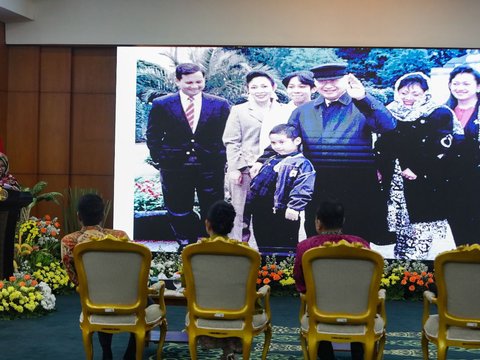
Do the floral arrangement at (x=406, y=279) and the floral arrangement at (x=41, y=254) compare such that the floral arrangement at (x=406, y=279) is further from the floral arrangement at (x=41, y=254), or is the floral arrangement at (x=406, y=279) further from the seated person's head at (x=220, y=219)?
the seated person's head at (x=220, y=219)

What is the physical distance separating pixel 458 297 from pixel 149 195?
5691 mm

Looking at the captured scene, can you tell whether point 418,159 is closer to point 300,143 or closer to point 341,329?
point 300,143

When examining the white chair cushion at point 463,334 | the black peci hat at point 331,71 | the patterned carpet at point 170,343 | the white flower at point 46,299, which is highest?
the black peci hat at point 331,71

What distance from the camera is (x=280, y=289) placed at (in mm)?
9867

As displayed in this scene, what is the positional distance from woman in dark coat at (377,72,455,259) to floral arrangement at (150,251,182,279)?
8.30 ft

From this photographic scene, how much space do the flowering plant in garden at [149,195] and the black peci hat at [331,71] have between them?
88.8 inches

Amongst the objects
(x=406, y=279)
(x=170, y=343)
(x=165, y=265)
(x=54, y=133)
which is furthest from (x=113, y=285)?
(x=54, y=133)

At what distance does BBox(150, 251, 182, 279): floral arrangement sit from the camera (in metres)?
7.47

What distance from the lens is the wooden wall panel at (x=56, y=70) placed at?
1079 centimetres

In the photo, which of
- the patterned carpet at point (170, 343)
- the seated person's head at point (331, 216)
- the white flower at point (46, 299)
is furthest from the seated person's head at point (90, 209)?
the white flower at point (46, 299)

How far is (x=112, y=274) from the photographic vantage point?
532 cm

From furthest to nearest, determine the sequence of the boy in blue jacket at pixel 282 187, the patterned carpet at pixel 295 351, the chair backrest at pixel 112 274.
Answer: the boy in blue jacket at pixel 282 187 < the patterned carpet at pixel 295 351 < the chair backrest at pixel 112 274

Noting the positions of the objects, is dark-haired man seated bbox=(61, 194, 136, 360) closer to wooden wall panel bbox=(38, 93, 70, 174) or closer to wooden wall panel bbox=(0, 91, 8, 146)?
wooden wall panel bbox=(38, 93, 70, 174)

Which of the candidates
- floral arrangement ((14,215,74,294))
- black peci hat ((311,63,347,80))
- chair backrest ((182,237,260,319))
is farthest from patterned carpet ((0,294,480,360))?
black peci hat ((311,63,347,80))
